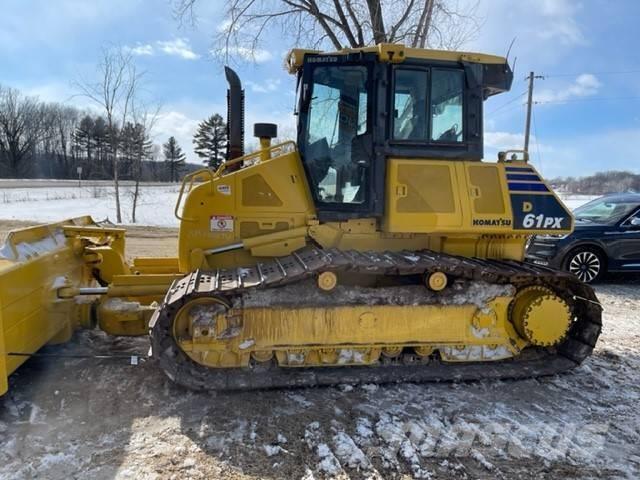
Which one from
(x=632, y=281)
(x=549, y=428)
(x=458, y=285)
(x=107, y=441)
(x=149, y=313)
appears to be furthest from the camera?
(x=632, y=281)

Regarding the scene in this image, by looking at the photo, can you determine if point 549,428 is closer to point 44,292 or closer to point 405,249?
point 405,249

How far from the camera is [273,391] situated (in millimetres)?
3863

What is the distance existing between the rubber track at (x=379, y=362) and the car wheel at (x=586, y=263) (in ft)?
15.7

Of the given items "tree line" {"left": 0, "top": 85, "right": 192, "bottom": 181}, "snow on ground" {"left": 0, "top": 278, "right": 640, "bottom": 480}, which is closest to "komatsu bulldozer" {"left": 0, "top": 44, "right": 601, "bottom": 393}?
"snow on ground" {"left": 0, "top": 278, "right": 640, "bottom": 480}

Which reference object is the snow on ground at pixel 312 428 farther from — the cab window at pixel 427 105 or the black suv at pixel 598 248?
the black suv at pixel 598 248

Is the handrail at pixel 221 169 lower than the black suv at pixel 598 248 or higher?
higher

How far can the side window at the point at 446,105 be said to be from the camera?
4.23 meters

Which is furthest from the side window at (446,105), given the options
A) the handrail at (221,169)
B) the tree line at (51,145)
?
the tree line at (51,145)

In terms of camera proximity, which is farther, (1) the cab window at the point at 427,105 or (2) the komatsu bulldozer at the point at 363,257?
(1) the cab window at the point at 427,105

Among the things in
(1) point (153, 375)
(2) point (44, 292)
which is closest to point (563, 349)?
(1) point (153, 375)

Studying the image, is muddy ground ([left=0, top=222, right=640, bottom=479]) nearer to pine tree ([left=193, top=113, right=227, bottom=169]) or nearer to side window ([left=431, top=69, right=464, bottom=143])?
side window ([left=431, top=69, right=464, bottom=143])

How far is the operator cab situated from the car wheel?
559 centimetres

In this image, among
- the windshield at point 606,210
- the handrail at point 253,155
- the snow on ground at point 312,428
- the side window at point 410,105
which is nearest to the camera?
the snow on ground at point 312,428

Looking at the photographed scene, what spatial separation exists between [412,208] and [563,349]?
2.06m
